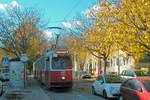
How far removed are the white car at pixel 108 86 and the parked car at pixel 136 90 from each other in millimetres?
1979

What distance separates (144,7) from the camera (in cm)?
1241

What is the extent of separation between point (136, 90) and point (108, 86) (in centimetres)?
383

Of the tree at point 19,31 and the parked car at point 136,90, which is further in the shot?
the tree at point 19,31

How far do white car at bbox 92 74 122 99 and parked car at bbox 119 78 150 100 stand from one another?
6.49ft

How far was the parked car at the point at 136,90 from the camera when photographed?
8359 millimetres

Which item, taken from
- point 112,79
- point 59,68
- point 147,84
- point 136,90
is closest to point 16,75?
point 59,68

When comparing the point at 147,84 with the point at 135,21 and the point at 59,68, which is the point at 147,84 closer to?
the point at 135,21

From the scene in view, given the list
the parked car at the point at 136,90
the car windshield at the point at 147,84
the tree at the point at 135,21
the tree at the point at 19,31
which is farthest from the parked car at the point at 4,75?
the car windshield at the point at 147,84

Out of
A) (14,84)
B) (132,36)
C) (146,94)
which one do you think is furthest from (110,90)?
(14,84)

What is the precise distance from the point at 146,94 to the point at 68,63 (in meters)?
9.23

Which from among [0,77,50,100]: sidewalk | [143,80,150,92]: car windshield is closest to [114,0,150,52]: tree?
[143,80,150,92]: car windshield

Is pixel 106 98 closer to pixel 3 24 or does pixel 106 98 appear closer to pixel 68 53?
pixel 68 53

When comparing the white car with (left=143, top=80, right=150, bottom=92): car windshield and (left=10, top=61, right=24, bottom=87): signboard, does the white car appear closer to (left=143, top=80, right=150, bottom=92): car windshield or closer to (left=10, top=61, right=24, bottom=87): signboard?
(left=143, top=80, right=150, bottom=92): car windshield

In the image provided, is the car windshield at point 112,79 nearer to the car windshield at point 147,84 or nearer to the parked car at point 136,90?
the parked car at point 136,90
